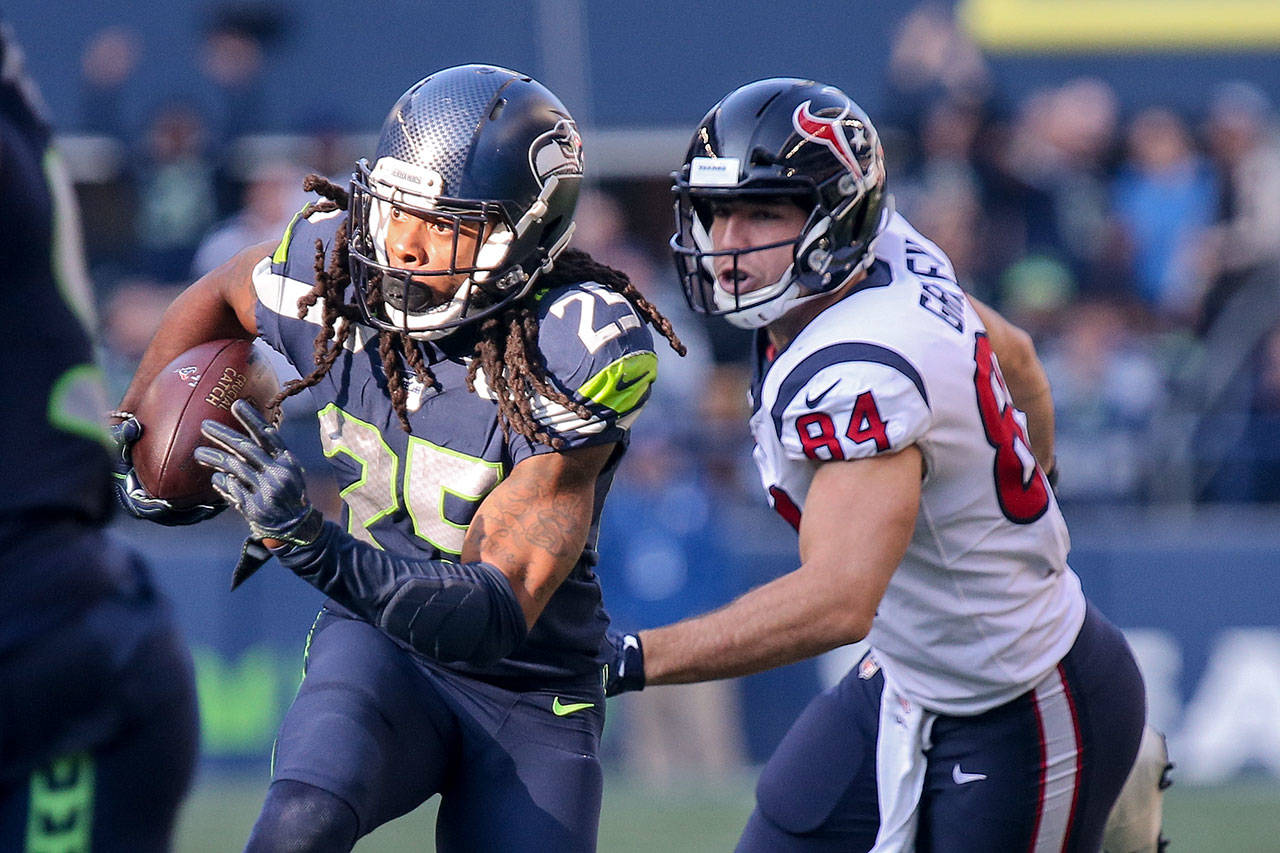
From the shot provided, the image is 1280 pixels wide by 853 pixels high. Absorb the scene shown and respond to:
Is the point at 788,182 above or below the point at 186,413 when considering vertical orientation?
above

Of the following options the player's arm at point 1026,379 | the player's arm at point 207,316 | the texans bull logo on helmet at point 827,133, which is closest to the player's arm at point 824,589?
the texans bull logo on helmet at point 827,133

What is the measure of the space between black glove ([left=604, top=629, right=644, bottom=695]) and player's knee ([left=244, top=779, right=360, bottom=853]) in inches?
19.0

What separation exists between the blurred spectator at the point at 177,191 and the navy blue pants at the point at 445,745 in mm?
5873

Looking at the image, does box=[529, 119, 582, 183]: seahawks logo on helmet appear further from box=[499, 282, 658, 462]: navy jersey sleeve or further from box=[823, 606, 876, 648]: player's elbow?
box=[823, 606, 876, 648]: player's elbow

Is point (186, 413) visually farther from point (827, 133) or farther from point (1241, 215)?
point (1241, 215)

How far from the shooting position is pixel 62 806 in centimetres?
211

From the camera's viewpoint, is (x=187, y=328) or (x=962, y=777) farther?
(x=187, y=328)

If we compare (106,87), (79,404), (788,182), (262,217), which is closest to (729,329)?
(262,217)

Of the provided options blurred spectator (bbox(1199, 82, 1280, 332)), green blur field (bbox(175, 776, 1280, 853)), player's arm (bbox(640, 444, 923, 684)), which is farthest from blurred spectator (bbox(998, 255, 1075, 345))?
player's arm (bbox(640, 444, 923, 684))

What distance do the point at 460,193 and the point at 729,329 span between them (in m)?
5.13

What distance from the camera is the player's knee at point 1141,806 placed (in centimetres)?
344

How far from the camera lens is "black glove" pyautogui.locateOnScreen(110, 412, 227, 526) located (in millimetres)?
3162

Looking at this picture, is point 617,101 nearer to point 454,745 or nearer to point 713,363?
point 713,363

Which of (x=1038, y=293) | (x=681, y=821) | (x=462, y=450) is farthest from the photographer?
(x=1038, y=293)
